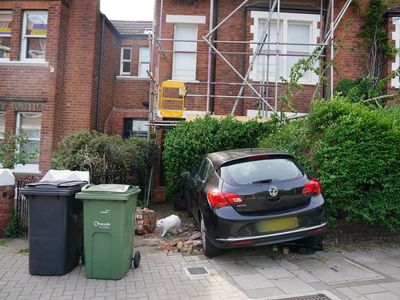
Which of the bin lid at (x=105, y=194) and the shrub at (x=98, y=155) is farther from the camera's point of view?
the shrub at (x=98, y=155)

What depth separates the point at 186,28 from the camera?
11.8 m

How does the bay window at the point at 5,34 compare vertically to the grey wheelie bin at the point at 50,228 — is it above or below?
above

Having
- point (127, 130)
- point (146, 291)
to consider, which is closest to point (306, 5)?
point (127, 130)

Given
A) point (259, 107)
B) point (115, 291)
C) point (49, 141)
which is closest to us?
point (115, 291)

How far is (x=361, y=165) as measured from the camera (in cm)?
554

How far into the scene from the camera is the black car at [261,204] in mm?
4809

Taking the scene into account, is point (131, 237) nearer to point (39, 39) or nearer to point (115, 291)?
point (115, 291)

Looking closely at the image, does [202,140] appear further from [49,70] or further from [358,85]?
[49,70]

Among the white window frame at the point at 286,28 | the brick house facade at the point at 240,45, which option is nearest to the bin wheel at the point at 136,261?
the brick house facade at the point at 240,45

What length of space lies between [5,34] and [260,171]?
10.4m

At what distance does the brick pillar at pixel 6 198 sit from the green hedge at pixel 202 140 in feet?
11.6

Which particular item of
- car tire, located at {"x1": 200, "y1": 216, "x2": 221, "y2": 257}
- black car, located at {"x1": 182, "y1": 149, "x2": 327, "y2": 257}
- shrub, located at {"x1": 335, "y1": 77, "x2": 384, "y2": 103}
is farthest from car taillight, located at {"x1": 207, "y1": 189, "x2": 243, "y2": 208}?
shrub, located at {"x1": 335, "y1": 77, "x2": 384, "y2": 103}

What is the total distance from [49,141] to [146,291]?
8.16m

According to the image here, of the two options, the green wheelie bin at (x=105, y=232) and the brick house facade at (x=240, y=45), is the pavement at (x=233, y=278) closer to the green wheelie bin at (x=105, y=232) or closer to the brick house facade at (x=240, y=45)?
the green wheelie bin at (x=105, y=232)
